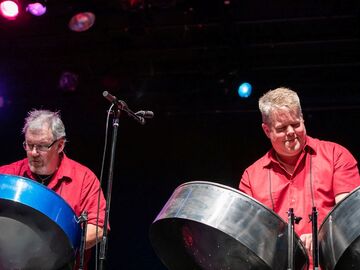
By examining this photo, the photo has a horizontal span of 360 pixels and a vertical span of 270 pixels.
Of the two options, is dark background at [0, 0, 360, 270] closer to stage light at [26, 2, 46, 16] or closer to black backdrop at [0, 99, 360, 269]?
black backdrop at [0, 99, 360, 269]

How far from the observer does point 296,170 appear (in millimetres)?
2484

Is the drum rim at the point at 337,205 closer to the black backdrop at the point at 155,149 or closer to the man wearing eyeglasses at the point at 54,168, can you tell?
the man wearing eyeglasses at the point at 54,168

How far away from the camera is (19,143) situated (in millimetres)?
4098

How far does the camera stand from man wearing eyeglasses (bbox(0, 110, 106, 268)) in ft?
8.71

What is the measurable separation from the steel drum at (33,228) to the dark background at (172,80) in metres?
1.55

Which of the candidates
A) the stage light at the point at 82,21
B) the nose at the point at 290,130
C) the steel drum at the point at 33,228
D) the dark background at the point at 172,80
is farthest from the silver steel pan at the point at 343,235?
the stage light at the point at 82,21

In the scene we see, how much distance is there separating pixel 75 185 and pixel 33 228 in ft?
1.71

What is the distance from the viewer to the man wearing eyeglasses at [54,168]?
2656mm

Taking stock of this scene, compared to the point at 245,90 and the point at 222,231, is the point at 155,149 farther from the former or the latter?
the point at 222,231

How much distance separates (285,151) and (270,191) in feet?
0.58

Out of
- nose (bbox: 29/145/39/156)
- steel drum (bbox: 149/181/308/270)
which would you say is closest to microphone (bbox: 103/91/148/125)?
steel drum (bbox: 149/181/308/270)

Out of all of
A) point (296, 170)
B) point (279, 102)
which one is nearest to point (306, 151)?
point (296, 170)

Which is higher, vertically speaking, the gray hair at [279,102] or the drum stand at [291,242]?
the gray hair at [279,102]

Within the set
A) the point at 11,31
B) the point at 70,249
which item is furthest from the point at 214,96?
the point at 70,249
